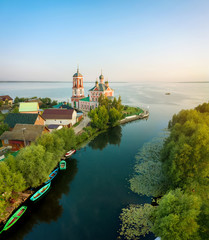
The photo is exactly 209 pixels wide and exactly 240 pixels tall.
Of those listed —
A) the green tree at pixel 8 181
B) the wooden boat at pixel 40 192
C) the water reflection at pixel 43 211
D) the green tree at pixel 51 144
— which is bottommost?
Result: the water reflection at pixel 43 211

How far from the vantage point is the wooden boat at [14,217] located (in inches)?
679

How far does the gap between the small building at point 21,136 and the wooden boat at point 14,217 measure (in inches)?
554

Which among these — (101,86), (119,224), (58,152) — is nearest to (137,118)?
(101,86)

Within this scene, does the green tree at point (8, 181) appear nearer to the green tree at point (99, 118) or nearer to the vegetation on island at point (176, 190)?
the vegetation on island at point (176, 190)

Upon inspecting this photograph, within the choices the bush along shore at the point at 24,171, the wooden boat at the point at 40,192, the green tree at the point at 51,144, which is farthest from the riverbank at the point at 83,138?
the green tree at the point at 51,144

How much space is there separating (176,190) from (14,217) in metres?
18.7

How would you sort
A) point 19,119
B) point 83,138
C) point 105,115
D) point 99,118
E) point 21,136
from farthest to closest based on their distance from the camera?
point 105,115 < point 99,118 < point 83,138 < point 19,119 < point 21,136

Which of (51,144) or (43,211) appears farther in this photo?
(51,144)

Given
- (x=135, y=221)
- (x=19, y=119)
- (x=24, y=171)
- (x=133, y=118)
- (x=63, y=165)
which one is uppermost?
(x=19, y=119)

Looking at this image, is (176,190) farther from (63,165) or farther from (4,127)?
(4,127)

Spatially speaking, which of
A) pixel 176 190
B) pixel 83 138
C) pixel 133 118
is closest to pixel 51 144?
pixel 83 138

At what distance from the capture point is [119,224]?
18.1 m

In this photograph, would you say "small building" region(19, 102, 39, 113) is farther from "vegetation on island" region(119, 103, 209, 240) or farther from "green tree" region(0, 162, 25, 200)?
"vegetation on island" region(119, 103, 209, 240)

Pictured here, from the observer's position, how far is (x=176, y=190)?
49.2 feet
